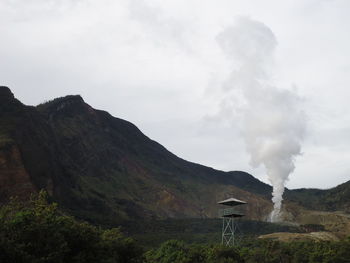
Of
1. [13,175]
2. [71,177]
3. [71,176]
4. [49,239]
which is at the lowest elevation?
[49,239]

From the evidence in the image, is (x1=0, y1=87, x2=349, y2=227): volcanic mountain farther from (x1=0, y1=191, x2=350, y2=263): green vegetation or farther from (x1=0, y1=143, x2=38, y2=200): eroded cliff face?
(x1=0, y1=191, x2=350, y2=263): green vegetation

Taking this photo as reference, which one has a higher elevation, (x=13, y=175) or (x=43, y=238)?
(x=13, y=175)

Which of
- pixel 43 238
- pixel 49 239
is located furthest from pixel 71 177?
pixel 49 239

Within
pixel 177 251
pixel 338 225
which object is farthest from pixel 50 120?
pixel 177 251

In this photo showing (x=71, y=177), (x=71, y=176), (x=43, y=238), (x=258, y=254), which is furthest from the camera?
(x=71, y=176)

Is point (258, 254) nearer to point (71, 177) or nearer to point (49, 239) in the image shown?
point (49, 239)

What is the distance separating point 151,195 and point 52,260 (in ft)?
533

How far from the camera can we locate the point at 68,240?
31.8m

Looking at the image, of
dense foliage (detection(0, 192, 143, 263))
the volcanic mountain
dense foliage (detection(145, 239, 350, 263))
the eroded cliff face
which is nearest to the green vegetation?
dense foliage (detection(0, 192, 143, 263))

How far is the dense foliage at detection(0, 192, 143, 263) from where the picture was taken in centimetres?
2583

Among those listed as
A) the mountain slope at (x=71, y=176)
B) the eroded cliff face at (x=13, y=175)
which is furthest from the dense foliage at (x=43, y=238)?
the eroded cliff face at (x=13, y=175)

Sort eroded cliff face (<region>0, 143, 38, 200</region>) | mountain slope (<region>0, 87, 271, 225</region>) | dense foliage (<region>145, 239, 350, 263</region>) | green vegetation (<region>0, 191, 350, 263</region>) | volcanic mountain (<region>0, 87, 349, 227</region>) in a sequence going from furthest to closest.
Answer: mountain slope (<region>0, 87, 271, 225</region>)
volcanic mountain (<region>0, 87, 349, 227</region>)
eroded cliff face (<region>0, 143, 38, 200</region>)
dense foliage (<region>145, 239, 350, 263</region>)
green vegetation (<region>0, 191, 350, 263</region>)

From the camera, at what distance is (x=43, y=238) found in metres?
28.2

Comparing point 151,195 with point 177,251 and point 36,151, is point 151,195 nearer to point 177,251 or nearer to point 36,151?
point 36,151
